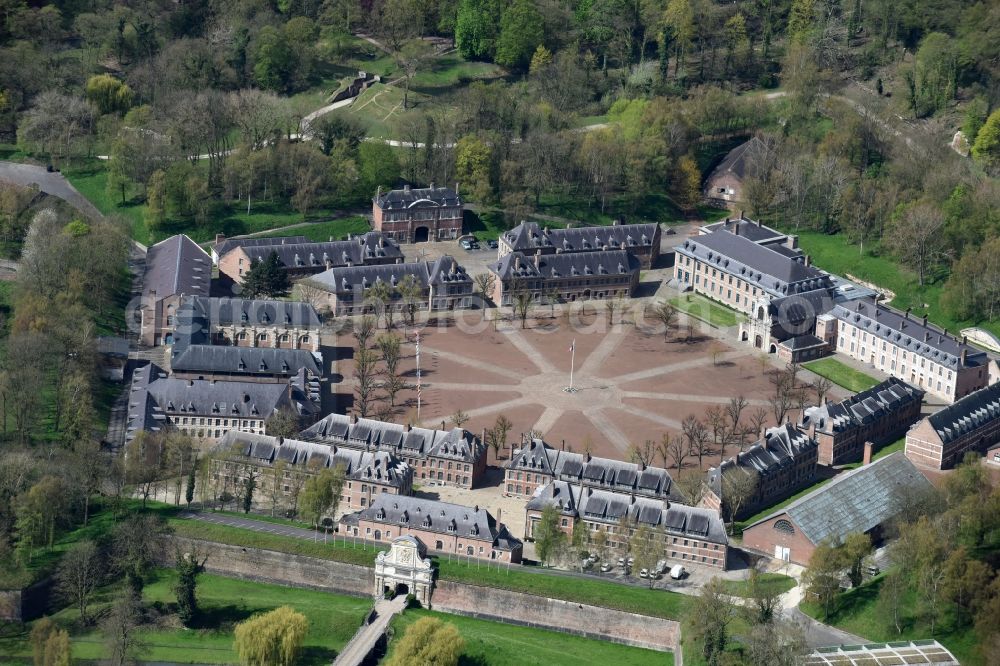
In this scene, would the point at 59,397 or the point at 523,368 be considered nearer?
the point at 59,397

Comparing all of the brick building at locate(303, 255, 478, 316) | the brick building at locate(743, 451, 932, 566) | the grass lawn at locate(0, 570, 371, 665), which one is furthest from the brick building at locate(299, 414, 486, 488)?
the brick building at locate(303, 255, 478, 316)

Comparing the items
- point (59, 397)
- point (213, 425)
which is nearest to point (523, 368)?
point (213, 425)

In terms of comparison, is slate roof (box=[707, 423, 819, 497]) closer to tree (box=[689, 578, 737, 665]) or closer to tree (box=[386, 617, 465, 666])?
tree (box=[689, 578, 737, 665])

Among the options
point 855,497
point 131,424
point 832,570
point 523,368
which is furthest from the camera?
point 523,368

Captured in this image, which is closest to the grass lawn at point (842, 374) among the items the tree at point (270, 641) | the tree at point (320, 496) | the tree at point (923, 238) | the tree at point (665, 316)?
the tree at point (665, 316)

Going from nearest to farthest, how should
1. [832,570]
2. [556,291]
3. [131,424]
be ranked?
[832,570] < [131,424] < [556,291]

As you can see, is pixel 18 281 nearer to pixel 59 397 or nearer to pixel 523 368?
pixel 59 397

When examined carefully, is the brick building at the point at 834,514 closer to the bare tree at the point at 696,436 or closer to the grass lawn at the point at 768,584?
the grass lawn at the point at 768,584
